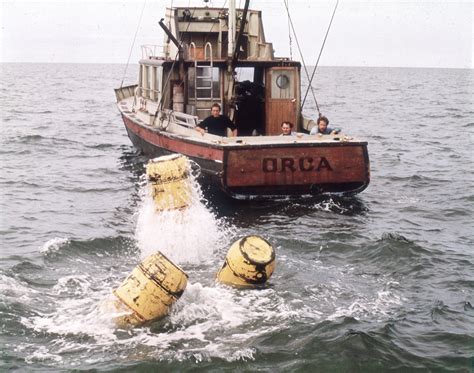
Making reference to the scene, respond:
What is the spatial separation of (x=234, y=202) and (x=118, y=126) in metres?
20.8

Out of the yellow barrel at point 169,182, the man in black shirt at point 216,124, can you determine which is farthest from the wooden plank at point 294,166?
the yellow barrel at point 169,182

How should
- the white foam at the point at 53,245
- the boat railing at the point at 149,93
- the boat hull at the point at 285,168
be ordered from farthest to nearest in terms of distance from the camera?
the boat railing at the point at 149,93 < the boat hull at the point at 285,168 < the white foam at the point at 53,245

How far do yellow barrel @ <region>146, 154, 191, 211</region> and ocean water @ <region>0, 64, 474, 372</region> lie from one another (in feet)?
0.77

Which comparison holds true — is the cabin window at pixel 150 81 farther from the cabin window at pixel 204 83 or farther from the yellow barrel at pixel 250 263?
the yellow barrel at pixel 250 263

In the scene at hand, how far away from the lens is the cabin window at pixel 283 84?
15.6 metres

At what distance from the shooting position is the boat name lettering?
12.7 m

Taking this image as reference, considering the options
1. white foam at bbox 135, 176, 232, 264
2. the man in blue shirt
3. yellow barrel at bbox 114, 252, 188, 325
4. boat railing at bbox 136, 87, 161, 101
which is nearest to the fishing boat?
boat railing at bbox 136, 87, 161, 101

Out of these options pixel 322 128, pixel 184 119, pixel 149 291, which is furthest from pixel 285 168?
pixel 149 291

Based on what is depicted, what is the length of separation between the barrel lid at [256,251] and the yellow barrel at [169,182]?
5.91 ft

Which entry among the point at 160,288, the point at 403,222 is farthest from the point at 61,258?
the point at 403,222

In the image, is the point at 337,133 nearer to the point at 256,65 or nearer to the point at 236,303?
the point at 256,65

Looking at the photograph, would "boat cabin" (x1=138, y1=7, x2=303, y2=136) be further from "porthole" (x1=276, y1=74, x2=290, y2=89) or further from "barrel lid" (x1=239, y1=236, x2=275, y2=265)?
"barrel lid" (x1=239, y1=236, x2=275, y2=265)

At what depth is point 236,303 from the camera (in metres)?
7.94

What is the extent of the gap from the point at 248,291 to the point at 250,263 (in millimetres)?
373
